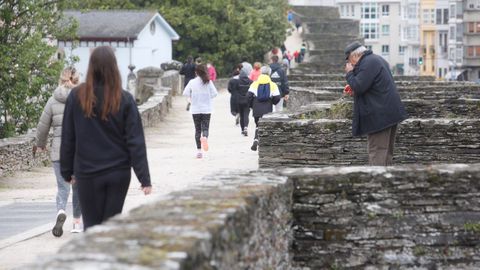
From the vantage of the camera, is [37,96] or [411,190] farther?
[37,96]

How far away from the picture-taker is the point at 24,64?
27.5m

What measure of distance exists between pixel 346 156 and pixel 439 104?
358 centimetres

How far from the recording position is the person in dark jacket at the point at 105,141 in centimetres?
897

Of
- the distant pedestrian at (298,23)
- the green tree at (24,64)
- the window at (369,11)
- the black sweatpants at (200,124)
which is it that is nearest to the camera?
the black sweatpants at (200,124)

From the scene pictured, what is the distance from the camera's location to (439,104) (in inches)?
787

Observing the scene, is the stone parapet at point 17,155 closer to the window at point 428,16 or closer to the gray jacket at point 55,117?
the gray jacket at point 55,117

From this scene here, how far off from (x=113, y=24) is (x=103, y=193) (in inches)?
2646

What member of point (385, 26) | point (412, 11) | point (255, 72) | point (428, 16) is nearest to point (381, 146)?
point (255, 72)

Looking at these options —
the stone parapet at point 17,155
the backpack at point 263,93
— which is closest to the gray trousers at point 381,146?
the stone parapet at point 17,155

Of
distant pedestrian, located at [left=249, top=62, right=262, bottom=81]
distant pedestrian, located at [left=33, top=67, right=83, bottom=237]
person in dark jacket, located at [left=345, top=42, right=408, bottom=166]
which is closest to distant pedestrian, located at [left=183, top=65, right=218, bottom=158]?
distant pedestrian, located at [left=249, top=62, right=262, bottom=81]

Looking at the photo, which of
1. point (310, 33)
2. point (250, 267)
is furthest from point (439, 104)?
point (310, 33)

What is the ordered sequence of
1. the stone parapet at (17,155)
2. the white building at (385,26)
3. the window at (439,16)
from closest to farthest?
1. the stone parapet at (17,155)
2. the window at (439,16)
3. the white building at (385,26)

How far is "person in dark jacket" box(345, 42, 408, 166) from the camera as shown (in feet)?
43.3

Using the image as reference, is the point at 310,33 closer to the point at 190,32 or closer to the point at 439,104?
the point at 190,32
